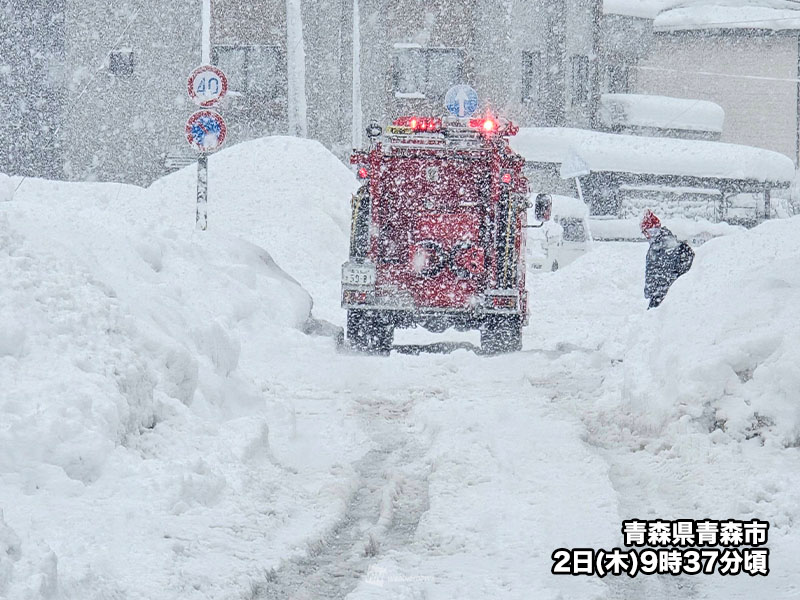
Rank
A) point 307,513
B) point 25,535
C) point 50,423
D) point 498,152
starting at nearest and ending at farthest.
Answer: point 25,535, point 50,423, point 307,513, point 498,152

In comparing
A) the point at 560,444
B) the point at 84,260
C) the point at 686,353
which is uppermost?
the point at 84,260

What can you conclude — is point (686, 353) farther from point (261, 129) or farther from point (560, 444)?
point (261, 129)

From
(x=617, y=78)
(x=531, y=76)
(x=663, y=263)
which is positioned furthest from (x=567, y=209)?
(x=617, y=78)

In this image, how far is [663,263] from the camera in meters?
14.3

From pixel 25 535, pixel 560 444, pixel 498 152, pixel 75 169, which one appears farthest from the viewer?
pixel 75 169

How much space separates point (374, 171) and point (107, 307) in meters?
6.56

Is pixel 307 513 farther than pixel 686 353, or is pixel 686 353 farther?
pixel 686 353

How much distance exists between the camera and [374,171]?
13750 mm

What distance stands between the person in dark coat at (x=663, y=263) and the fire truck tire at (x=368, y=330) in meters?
3.45

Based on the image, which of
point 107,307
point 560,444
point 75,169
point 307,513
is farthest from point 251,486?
point 75,169

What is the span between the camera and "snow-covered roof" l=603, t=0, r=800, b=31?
38938 millimetres

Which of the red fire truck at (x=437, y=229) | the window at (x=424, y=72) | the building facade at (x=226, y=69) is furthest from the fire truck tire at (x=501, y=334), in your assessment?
the window at (x=424, y=72)

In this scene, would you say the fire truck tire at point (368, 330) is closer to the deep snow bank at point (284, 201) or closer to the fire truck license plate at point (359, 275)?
the fire truck license plate at point (359, 275)

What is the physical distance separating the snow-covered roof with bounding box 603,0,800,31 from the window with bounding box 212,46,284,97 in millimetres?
15179
